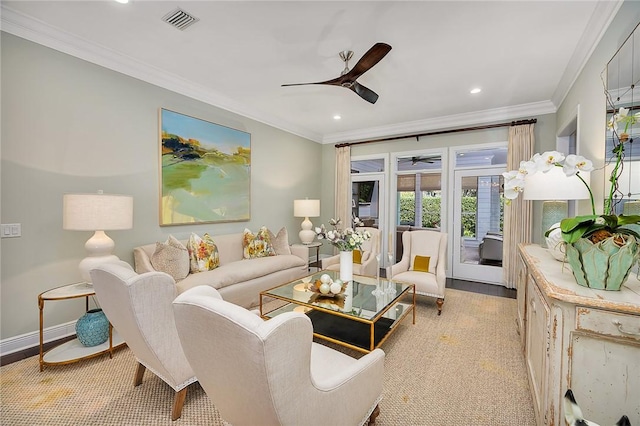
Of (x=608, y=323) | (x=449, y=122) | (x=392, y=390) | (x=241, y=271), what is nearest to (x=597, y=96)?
(x=608, y=323)

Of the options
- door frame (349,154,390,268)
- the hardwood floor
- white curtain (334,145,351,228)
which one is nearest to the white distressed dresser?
the hardwood floor

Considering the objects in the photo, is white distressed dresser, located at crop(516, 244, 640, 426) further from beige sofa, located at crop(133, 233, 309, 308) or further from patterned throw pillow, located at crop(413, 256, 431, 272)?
beige sofa, located at crop(133, 233, 309, 308)

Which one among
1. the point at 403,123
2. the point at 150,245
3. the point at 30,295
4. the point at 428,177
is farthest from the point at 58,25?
the point at 428,177

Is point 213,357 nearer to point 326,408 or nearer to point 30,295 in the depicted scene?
point 326,408

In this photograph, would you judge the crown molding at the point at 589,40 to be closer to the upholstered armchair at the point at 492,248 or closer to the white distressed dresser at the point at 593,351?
the white distressed dresser at the point at 593,351

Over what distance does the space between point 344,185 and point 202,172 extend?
3.00 metres

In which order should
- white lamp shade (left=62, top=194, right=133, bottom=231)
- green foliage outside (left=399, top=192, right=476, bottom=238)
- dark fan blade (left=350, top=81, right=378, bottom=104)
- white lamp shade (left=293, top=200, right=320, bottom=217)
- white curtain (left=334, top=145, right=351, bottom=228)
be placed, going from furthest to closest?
white curtain (left=334, top=145, right=351, bottom=228)
white lamp shade (left=293, top=200, right=320, bottom=217)
green foliage outside (left=399, top=192, right=476, bottom=238)
dark fan blade (left=350, top=81, right=378, bottom=104)
white lamp shade (left=62, top=194, right=133, bottom=231)

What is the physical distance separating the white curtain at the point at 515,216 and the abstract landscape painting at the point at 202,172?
4153mm

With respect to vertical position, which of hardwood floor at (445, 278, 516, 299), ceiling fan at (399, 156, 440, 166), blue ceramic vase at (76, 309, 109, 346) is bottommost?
hardwood floor at (445, 278, 516, 299)

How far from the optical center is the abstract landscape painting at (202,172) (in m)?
3.43

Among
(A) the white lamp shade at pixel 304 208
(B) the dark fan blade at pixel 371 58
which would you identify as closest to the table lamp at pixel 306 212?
(A) the white lamp shade at pixel 304 208

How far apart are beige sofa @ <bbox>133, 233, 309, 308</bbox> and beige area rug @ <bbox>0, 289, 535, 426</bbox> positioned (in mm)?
875

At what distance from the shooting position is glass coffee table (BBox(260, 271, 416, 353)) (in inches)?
88.1

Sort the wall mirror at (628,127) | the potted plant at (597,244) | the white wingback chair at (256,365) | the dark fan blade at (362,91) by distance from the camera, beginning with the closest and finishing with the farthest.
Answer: the white wingback chair at (256,365), the potted plant at (597,244), the wall mirror at (628,127), the dark fan blade at (362,91)
